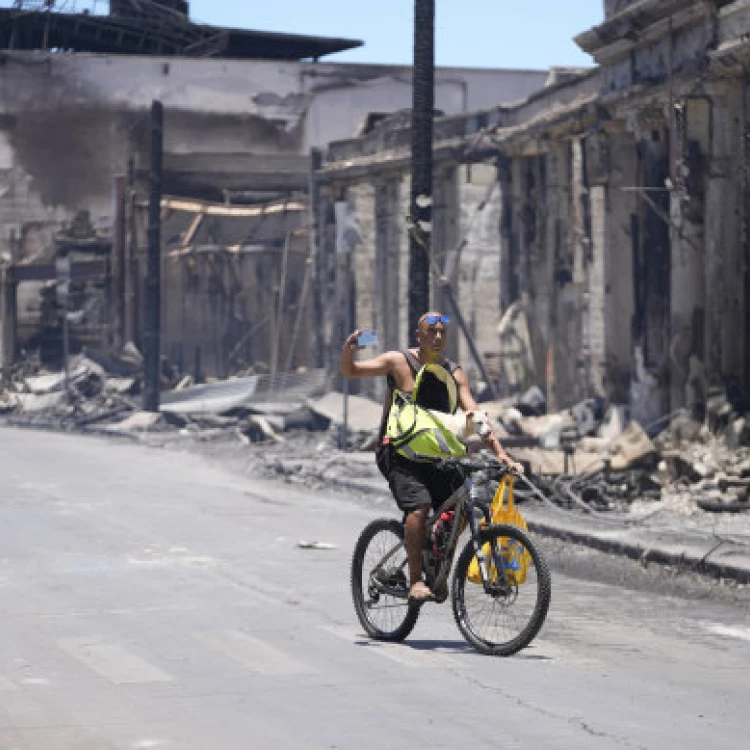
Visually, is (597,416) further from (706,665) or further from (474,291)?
(706,665)

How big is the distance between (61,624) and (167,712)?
3.01 m

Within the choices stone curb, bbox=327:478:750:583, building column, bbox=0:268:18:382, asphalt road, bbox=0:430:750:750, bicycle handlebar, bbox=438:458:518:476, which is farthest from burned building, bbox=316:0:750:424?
building column, bbox=0:268:18:382

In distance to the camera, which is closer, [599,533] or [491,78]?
[599,533]

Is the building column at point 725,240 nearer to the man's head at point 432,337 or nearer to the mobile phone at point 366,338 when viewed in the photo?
the man's head at point 432,337

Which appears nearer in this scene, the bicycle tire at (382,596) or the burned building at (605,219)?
the bicycle tire at (382,596)

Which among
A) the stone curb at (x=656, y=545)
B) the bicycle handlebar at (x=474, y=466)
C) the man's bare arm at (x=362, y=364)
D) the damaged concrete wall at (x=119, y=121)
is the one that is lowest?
the stone curb at (x=656, y=545)

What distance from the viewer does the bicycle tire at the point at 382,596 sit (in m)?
10.6

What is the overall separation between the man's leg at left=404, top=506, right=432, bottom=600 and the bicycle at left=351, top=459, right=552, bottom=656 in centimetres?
5

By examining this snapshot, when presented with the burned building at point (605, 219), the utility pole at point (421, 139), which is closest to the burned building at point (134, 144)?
the burned building at point (605, 219)

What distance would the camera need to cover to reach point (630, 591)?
13.8 metres

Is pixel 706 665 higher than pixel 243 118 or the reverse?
the reverse

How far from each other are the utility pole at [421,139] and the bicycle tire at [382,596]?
1177cm

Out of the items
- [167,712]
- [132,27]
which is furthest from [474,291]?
[132,27]

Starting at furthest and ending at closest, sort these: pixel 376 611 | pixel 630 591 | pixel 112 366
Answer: pixel 112 366
pixel 630 591
pixel 376 611
